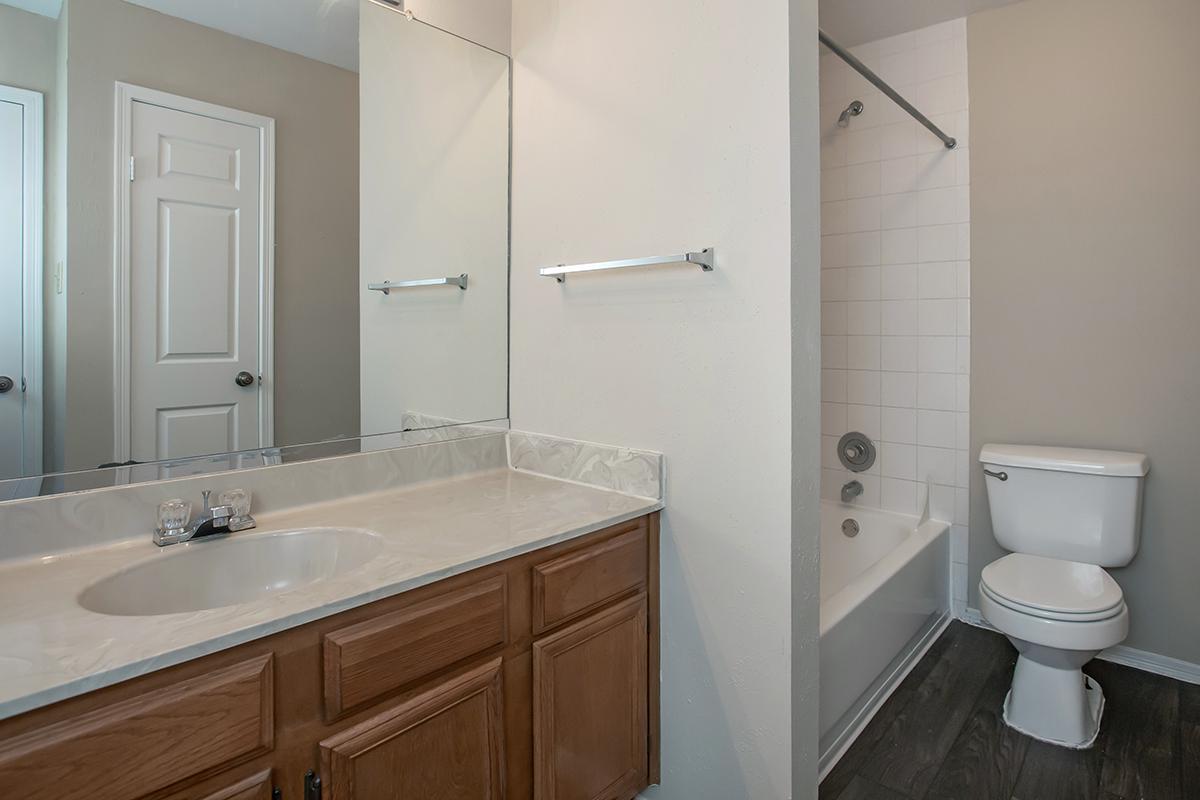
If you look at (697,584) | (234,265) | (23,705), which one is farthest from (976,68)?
(23,705)

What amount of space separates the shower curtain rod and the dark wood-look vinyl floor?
1952mm

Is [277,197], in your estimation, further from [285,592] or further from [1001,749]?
[1001,749]

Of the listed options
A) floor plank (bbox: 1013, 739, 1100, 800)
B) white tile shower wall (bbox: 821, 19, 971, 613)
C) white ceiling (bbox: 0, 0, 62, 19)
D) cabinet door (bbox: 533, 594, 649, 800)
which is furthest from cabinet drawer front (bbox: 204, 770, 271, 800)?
white tile shower wall (bbox: 821, 19, 971, 613)

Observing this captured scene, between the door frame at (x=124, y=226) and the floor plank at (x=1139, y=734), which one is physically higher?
the door frame at (x=124, y=226)

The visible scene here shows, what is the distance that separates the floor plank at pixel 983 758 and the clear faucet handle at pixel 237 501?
1.78 metres

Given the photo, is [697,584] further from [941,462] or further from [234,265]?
[941,462]

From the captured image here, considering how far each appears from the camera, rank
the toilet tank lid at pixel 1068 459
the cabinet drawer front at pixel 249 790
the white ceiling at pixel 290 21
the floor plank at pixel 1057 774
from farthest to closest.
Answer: the toilet tank lid at pixel 1068 459
the floor plank at pixel 1057 774
the white ceiling at pixel 290 21
the cabinet drawer front at pixel 249 790

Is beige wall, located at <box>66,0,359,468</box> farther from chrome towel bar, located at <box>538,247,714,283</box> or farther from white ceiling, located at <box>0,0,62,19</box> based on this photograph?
chrome towel bar, located at <box>538,247,714,283</box>

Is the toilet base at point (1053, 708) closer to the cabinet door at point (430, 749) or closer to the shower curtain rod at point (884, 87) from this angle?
the cabinet door at point (430, 749)

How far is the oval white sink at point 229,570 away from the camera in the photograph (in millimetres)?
1101

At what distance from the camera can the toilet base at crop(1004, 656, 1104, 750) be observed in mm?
1876

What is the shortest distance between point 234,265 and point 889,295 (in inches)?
94.9

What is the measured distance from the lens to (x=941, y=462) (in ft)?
8.72

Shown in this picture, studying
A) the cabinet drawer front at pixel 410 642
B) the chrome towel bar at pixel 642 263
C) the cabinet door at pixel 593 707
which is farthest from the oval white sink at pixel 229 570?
the chrome towel bar at pixel 642 263
